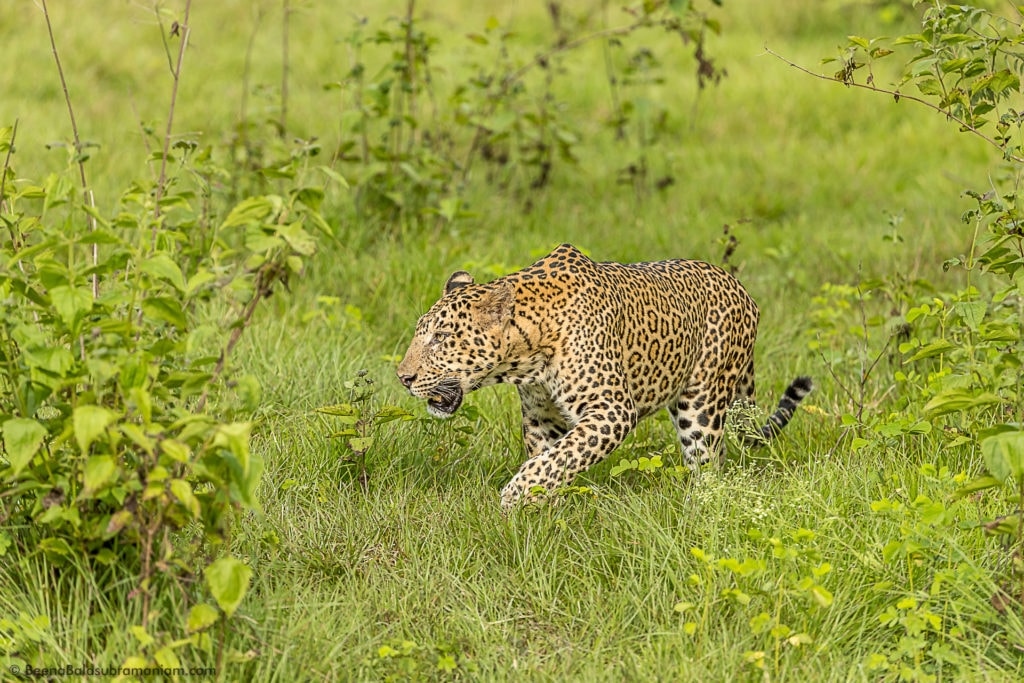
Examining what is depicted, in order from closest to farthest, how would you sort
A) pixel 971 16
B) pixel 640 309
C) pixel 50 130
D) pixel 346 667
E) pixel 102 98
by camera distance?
pixel 346 667
pixel 971 16
pixel 640 309
pixel 50 130
pixel 102 98

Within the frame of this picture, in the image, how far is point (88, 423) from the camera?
331 cm

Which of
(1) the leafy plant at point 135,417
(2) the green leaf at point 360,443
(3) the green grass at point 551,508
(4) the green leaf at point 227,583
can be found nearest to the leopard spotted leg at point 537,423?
(3) the green grass at point 551,508

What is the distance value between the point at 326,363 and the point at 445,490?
4.98 feet

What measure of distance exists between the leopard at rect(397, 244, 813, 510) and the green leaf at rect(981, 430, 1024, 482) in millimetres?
1561

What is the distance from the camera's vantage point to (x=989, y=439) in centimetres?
372

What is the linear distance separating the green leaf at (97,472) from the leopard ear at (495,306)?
77.1 inches

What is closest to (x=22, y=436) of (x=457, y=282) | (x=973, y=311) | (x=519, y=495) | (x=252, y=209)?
(x=252, y=209)

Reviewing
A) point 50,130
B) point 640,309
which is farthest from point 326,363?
point 50,130

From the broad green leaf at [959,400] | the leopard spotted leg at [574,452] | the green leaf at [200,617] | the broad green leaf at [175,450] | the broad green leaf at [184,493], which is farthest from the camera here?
the leopard spotted leg at [574,452]

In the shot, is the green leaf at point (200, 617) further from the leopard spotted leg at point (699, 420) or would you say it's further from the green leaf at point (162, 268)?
the leopard spotted leg at point (699, 420)

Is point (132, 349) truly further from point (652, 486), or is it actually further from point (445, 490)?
point (652, 486)

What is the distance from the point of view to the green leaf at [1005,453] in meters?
3.64

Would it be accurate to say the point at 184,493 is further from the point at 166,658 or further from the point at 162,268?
the point at 162,268

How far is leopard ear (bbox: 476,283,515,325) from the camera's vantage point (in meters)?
5.08
